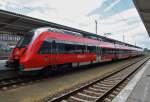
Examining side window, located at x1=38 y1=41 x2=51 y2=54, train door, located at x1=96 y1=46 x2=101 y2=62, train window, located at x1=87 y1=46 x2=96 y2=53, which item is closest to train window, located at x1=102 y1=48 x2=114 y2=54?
train door, located at x1=96 y1=46 x2=101 y2=62

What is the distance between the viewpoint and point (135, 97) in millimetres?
9523

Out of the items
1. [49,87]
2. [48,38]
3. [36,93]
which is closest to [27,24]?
[48,38]

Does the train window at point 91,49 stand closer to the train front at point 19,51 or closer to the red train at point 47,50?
the red train at point 47,50

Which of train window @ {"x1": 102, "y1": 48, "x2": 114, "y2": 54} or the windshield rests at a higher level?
the windshield

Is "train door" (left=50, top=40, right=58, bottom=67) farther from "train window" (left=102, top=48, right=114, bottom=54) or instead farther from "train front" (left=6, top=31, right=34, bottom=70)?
"train window" (left=102, top=48, right=114, bottom=54)

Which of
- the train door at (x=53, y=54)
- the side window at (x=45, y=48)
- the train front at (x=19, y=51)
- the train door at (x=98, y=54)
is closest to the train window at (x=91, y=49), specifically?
the train door at (x=98, y=54)

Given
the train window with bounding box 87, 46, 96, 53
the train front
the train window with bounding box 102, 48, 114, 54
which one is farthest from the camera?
the train window with bounding box 102, 48, 114, 54

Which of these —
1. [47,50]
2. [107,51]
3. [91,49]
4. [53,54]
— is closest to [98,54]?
[91,49]

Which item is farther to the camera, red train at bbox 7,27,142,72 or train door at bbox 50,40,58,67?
train door at bbox 50,40,58,67

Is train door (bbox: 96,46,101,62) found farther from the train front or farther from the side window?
the train front

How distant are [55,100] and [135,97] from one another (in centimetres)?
329

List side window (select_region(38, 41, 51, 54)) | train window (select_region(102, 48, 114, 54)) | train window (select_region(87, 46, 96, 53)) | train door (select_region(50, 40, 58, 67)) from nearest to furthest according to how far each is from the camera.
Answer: side window (select_region(38, 41, 51, 54)) → train door (select_region(50, 40, 58, 67)) → train window (select_region(87, 46, 96, 53)) → train window (select_region(102, 48, 114, 54))

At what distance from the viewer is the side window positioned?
14.2 metres

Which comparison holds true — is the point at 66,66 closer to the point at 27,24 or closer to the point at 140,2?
the point at 27,24
